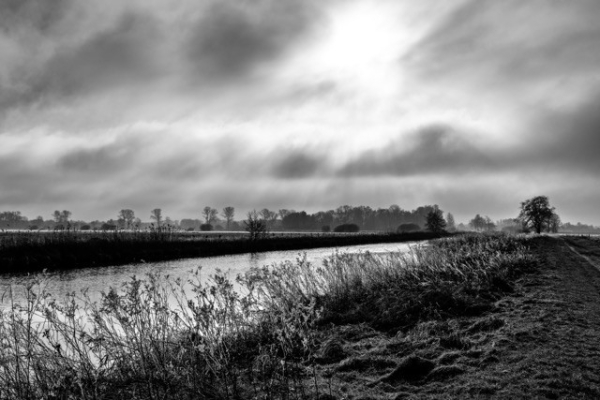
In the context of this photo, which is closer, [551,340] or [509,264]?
[551,340]

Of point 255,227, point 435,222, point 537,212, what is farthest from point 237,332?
point 435,222

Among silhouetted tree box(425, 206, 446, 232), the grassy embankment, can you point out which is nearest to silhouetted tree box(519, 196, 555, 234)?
silhouetted tree box(425, 206, 446, 232)

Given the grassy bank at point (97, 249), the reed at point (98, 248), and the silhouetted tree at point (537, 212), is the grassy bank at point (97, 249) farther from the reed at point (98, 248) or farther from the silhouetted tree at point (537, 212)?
the silhouetted tree at point (537, 212)

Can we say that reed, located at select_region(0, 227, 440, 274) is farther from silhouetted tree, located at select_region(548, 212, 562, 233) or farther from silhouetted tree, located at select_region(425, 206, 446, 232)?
silhouetted tree, located at select_region(548, 212, 562, 233)

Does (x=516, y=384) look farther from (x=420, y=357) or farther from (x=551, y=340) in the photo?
(x=551, y=340)

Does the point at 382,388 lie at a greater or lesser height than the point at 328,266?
lesser

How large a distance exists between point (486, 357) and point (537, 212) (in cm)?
9939

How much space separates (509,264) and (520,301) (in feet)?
26.4

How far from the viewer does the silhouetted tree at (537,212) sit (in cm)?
9400

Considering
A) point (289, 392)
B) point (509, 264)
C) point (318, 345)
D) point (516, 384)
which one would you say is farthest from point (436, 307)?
point (509, 264)

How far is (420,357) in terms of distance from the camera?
27.9ft

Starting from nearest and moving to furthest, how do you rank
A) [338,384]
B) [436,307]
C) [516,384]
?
[516,384], [338,384], [436,307]

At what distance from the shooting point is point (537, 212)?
94625 mm

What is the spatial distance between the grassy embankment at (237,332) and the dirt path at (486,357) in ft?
0.35
